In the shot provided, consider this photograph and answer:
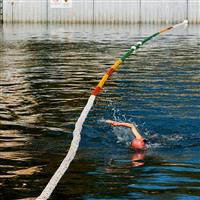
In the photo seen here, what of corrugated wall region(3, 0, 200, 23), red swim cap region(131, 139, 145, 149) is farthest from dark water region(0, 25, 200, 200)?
corrugated wall region(3, 0, 200, 23)

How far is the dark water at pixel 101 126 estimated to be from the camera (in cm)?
1181

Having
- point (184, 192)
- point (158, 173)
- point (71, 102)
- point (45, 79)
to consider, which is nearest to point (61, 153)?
point (158, 173)

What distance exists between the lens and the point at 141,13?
2936 inches

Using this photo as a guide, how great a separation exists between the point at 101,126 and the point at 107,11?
58.0 meters

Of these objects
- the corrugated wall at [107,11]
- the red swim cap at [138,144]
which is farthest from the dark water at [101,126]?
A: the corrugated wall at [107,11]

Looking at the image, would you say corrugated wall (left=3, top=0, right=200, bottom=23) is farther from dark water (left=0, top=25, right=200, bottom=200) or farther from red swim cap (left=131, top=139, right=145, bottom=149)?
red swim cap (left=131, top=139, right=145, bottom=149)

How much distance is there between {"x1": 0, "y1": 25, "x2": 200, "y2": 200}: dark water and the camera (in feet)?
38.8

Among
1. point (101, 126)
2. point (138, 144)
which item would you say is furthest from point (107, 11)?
point (138, 144)

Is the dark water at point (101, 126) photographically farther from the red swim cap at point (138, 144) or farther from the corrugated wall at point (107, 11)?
the corrugated wall at point (107, 11)

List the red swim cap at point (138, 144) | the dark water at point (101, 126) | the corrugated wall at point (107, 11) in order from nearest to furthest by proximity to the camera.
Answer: the dark water at point (101, 126), the red swim cap at point (138, 144), the corrugated wall at point (107, 11)

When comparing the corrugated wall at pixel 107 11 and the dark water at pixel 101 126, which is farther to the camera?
the corrugated wall at pixel 107 11

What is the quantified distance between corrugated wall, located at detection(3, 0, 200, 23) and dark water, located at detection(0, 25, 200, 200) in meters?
36.0

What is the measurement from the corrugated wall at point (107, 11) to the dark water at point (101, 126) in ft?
118

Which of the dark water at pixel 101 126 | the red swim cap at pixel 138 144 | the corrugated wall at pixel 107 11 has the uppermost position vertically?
the corrugated wall at pixel 107 11
